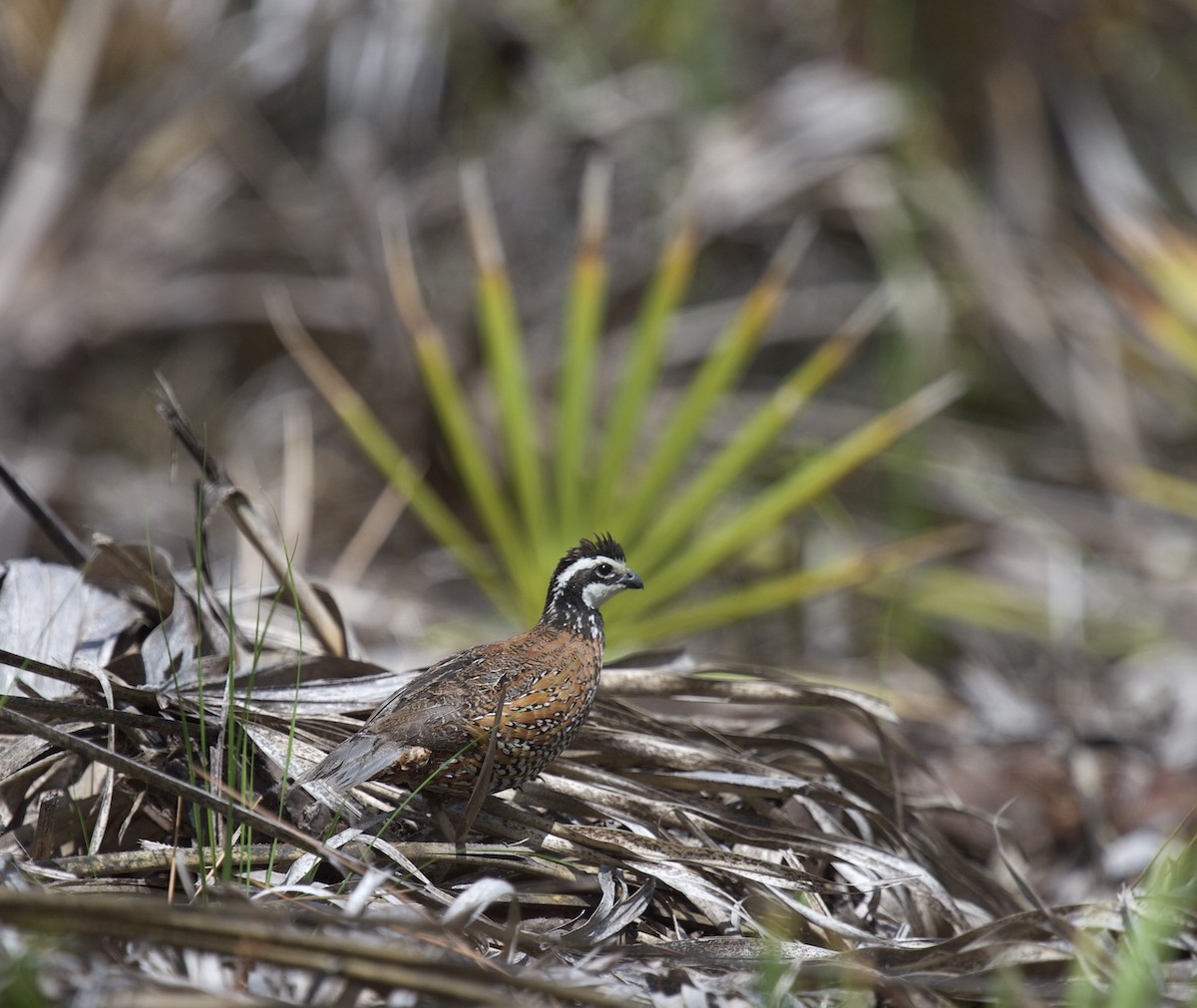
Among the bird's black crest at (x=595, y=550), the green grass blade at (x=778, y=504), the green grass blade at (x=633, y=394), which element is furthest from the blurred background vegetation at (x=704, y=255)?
the bird's black crest at (x=595, y=550)

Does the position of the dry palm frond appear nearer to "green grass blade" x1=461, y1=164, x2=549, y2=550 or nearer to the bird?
the bird

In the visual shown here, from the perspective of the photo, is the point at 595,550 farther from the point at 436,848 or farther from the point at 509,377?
the point at 509,377

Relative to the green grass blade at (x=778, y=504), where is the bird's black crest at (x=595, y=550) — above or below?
below

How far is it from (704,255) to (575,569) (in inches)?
212

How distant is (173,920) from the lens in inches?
80.4

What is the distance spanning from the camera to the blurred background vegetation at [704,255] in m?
7.16

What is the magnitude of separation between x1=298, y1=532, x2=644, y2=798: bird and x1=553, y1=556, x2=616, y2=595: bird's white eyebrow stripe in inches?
7.3

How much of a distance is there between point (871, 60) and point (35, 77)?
5248mm

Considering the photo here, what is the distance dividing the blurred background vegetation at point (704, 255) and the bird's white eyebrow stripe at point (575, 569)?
3.18m

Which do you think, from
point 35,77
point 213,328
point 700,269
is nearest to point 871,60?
point 700,269

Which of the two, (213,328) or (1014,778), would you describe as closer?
(1014,778)

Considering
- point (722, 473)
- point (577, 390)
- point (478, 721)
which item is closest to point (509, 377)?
point (577, 390)

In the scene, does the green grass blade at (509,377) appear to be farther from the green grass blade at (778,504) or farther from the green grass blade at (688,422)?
the green grass blade at (778,504)

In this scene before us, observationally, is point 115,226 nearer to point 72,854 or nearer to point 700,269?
point 700,269
